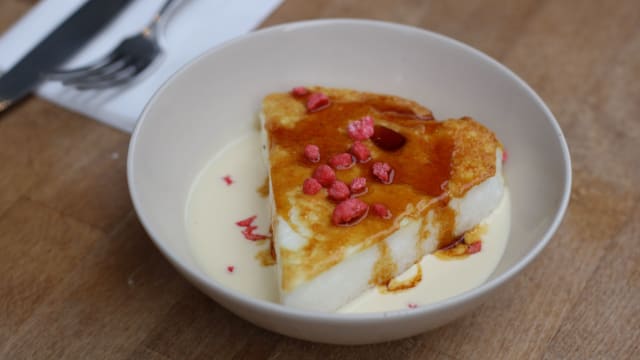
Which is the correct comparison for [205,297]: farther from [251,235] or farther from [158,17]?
[158,17]

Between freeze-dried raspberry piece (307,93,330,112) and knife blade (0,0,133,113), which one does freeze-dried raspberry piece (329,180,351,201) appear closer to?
freeze-dried raspberry piece (307,93,330,112)

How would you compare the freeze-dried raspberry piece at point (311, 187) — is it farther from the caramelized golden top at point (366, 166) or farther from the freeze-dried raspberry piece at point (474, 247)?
the freeze-dried raspberry piece at point (474, 247)

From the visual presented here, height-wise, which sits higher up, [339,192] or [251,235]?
[339,192]

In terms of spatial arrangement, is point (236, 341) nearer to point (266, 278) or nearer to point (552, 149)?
point (266, 278)

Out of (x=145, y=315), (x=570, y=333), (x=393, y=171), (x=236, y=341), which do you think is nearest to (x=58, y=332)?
(x=145, y=315)

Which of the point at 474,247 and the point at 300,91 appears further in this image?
the point at 300,91


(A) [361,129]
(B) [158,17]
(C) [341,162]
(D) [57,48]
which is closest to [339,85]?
(A) [361,129]
